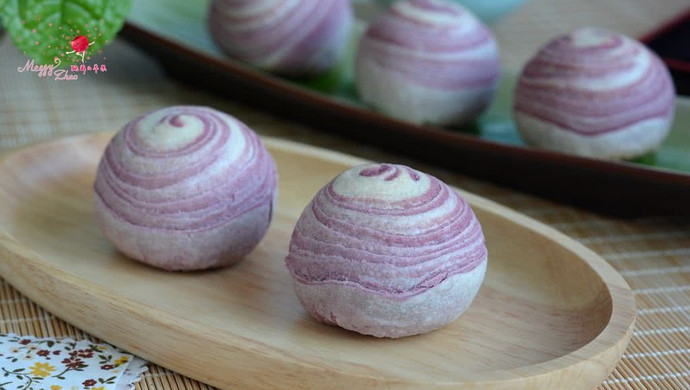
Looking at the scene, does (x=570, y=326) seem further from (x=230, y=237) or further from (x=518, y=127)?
(x=518, y=127)

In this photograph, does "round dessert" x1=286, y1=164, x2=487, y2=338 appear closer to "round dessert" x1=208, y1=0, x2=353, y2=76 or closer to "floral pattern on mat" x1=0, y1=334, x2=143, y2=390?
"floral pattern on mat" x1=0, y1=334, x2=143, y2=390

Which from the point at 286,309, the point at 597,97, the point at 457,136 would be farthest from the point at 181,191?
the point at 597,97

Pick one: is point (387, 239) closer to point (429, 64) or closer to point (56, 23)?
point (56, 23)

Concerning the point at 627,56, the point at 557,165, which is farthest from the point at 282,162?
the point at 627,56

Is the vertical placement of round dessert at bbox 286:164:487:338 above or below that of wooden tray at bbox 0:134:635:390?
above

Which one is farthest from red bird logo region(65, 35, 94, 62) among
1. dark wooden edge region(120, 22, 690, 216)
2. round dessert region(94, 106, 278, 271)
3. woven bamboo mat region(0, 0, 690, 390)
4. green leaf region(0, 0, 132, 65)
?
dark wooden edge region(120, 22, 690, 216)

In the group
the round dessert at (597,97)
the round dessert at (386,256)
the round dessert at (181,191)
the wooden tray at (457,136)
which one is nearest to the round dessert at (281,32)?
the wooden tray at (457,136)

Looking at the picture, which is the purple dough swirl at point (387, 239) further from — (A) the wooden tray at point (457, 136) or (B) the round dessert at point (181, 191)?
(A) the wooden tray at point (457, 136)
